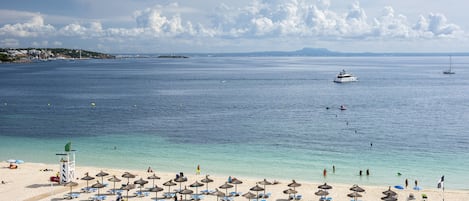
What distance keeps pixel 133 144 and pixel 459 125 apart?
50.7 meters

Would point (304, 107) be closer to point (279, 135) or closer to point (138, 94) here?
point (279, 135)

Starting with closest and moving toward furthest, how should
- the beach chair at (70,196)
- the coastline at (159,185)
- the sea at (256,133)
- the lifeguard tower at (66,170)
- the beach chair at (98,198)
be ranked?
the beach chair at (98,198), the beach chair at (70,196), the coastline at (159,185), the lifeguard tower at (66,170), the sea at (256,133)

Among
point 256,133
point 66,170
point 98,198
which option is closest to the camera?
point 98,198

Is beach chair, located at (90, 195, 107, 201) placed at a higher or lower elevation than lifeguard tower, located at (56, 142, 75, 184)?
lower

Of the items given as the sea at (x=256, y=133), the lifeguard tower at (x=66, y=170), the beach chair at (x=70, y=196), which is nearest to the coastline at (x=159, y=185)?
the beach chair at (x=70, y=196)

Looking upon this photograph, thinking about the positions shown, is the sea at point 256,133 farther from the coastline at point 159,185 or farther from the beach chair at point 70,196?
the beach chair at point 70,196

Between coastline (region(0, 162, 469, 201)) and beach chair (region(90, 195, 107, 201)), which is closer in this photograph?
beach chair (region(90, 195, 107, 201))

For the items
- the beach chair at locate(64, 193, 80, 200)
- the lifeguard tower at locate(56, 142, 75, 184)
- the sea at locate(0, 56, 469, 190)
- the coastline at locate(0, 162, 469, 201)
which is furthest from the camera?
the sea at locate(0, 56, 469, 190)

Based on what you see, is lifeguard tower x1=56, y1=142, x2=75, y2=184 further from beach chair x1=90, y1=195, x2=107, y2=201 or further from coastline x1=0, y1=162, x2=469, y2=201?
beach chair x1=90, y1=195, x2=107, y2=201

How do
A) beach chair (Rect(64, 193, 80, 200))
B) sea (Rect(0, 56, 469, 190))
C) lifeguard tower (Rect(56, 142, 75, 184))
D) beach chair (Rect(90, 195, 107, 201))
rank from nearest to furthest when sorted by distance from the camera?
beach chair (Rect(90, 195, 107, 201)) < beach chair (Rect(64, 193, 80, 200)) < lifeguard tower (Rect(56, 142, 75, 184)) < sea (Rect(0, 56, 469, 190))

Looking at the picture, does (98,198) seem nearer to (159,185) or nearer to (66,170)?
(66,170)

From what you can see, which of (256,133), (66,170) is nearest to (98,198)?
(66,170)

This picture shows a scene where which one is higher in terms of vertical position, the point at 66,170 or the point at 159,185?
the point at 66,170

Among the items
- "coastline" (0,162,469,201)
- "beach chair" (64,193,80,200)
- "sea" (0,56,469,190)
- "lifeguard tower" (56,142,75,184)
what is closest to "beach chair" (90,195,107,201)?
"coastline" (0,162,469,201)
